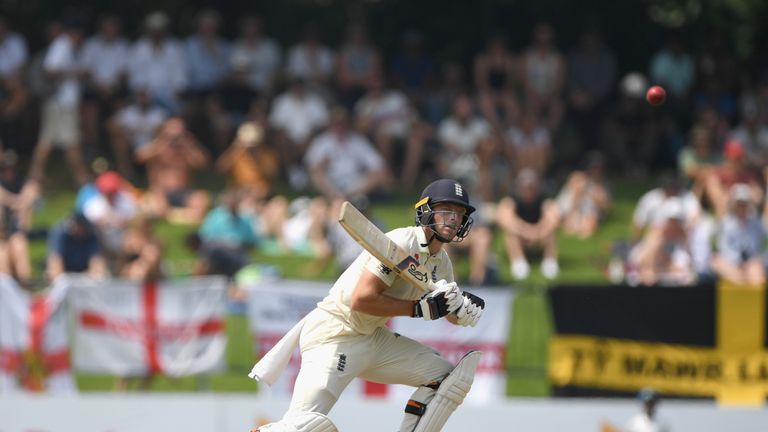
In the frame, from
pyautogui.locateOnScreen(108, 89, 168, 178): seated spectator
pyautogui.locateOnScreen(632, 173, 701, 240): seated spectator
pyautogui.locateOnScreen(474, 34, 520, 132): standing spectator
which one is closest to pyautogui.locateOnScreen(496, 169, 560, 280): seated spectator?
pyautogui.locateOnScreen(632, 173, 701, 240): seated spectator

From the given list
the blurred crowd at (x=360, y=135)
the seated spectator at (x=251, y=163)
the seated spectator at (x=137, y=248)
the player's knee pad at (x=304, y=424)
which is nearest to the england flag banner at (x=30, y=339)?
the seated spectator at (x=137, y=248)

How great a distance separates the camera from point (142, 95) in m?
19.3

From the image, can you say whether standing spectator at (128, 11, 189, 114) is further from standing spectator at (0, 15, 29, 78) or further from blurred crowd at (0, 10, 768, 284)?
standing spectator at (0, 15, 29, 78)

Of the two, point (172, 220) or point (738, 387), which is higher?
point (172, 220)

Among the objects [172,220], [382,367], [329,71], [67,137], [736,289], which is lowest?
[382,367]

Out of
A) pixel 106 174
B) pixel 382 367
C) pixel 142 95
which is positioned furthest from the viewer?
pixel 142 95

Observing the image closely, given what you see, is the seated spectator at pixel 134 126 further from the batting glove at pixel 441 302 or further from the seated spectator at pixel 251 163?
the batting glove at pixel 441 302

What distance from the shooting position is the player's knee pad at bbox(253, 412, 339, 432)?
797cm

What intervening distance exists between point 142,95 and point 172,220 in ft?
7.40

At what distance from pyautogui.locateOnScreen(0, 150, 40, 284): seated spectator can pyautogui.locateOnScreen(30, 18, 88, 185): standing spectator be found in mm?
1076

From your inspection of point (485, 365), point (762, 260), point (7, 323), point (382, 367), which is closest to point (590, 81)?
point (762, 260)

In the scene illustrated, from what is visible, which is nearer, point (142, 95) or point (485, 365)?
point (485, 365)

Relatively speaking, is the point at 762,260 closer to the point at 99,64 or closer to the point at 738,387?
the point at 738,387

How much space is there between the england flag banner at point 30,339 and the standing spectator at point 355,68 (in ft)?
25.8
